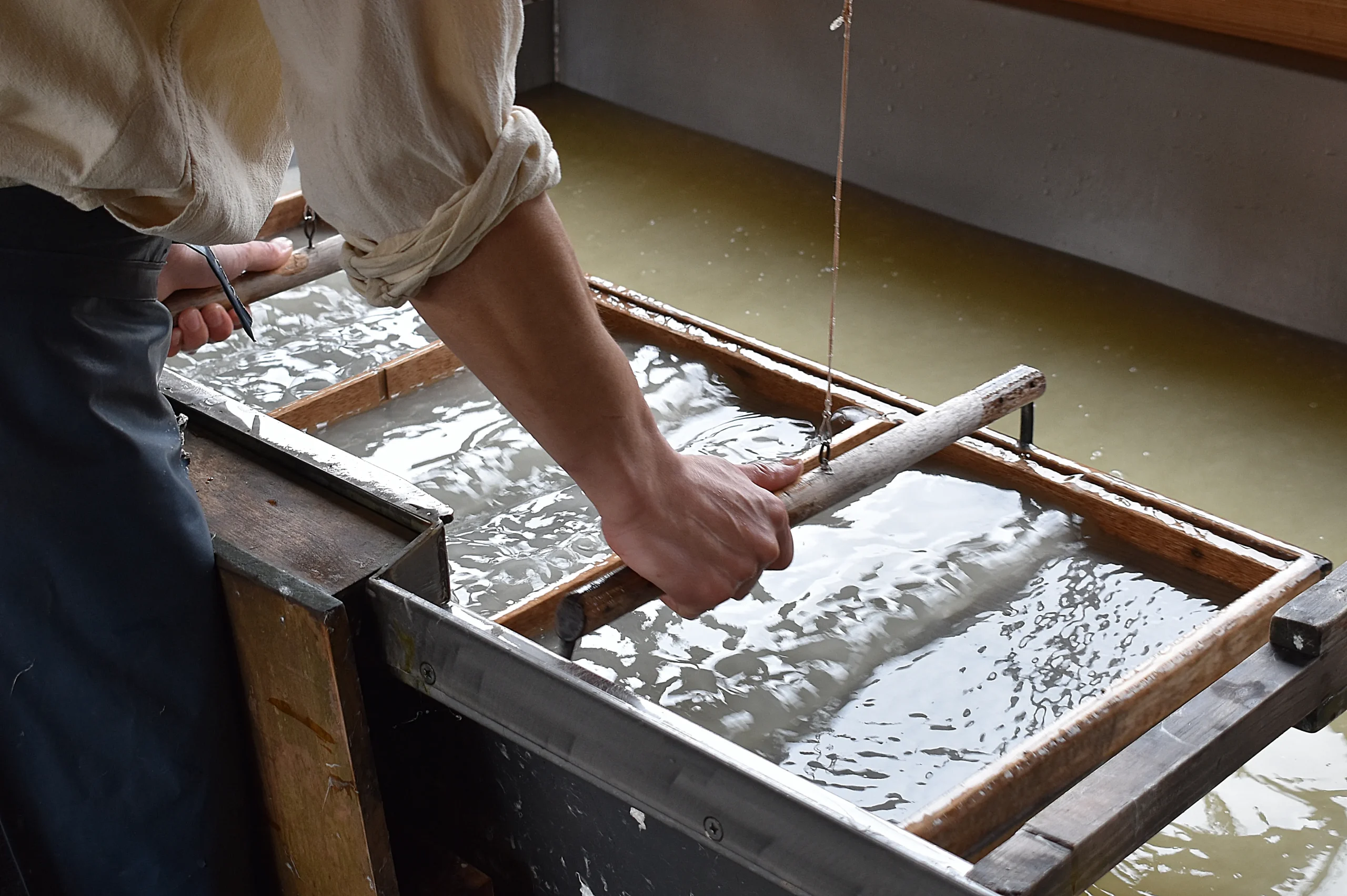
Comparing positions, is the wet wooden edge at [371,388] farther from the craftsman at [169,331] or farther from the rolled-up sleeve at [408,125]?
the rolled-up sleeve at [408,125]

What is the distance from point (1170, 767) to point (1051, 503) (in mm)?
1083

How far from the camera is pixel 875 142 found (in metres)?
3.75

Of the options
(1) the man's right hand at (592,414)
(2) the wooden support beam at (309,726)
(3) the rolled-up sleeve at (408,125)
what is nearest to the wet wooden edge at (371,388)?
(2) the wooden support beam at (309,726)

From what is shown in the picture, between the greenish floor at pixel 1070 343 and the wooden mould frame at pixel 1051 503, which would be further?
the greenish floor at pixel 1070 343

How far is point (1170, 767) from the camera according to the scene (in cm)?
102

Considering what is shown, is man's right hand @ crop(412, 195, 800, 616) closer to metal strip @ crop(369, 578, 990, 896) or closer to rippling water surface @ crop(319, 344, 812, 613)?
metal strip @ crop(369, 578, 990, 896)

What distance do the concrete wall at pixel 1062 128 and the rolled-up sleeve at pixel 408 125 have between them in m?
2.53

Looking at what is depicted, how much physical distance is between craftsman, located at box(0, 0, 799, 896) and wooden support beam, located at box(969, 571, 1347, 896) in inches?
11.5

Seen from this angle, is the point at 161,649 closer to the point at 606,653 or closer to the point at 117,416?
the point at 117,416

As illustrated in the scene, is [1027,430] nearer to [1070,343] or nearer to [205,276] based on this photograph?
[1070,343]

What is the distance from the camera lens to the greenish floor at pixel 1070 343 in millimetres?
1766

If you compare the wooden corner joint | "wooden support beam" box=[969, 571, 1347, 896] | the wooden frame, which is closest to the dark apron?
"wooden support beam" box=[969, 571, 1347, 896]

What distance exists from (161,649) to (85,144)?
1.32 ft

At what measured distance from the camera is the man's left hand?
1.57 metres
